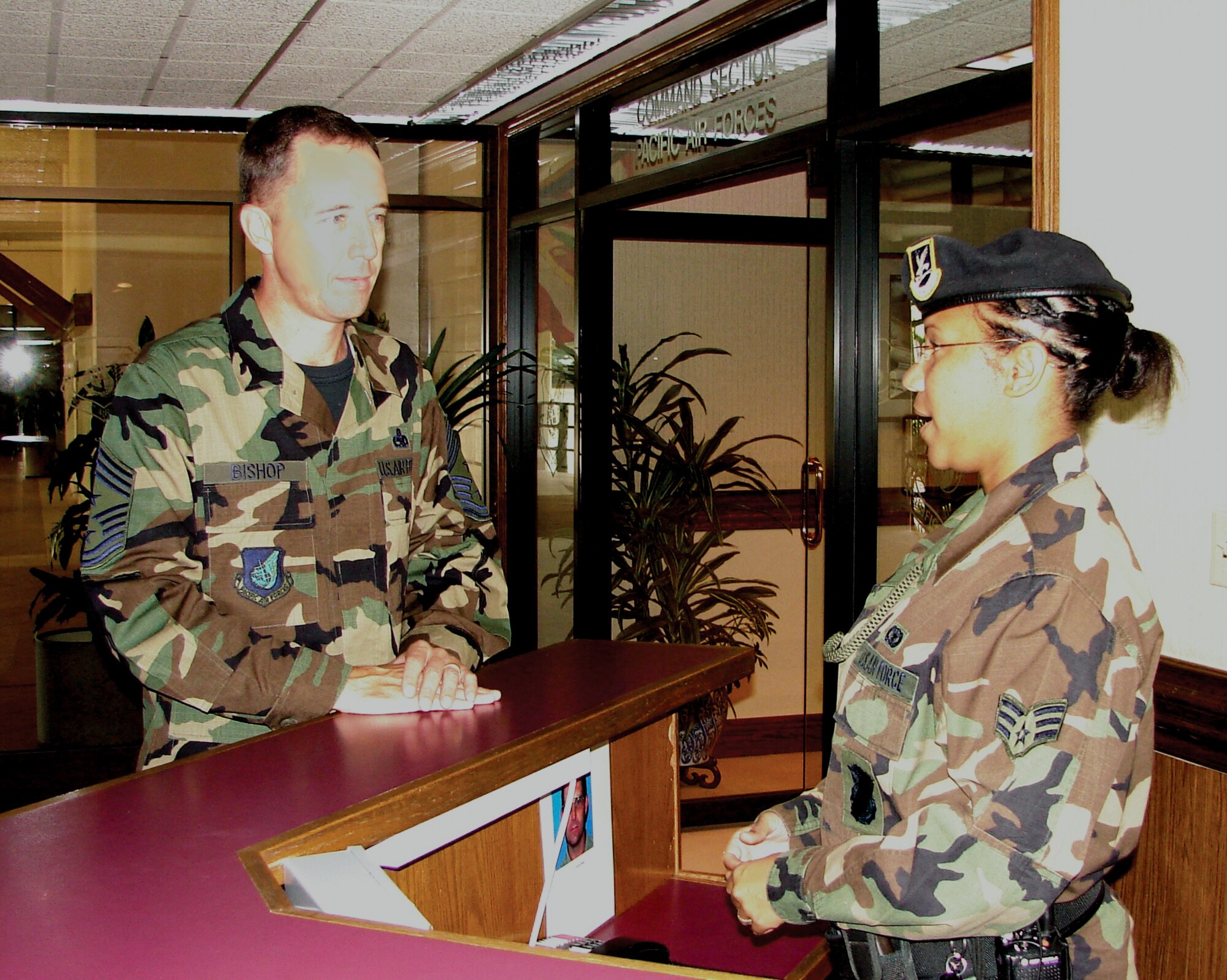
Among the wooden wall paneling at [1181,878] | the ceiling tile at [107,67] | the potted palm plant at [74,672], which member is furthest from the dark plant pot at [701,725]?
the ceiling tile at [107,67]

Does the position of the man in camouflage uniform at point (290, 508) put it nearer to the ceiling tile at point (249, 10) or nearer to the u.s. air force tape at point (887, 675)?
the u.s. air force tape at point (887, 675)

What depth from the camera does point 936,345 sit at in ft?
4.66

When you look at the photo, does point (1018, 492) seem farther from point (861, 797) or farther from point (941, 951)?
point (941, 951)

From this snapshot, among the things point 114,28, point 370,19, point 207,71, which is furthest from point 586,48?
point 114,28

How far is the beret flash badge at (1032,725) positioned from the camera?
45.2 inches

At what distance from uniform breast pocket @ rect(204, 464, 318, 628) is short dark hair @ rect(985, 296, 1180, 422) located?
109cm

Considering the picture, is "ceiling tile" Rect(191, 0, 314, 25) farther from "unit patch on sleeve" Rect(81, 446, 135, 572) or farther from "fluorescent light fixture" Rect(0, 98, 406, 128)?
"unit patch on sleeve" Rect(81, 446, 135, 572)

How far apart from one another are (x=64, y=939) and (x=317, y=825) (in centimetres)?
29

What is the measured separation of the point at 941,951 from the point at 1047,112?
6.00 ft

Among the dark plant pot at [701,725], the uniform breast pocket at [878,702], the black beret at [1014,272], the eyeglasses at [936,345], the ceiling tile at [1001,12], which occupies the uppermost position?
the ceiling tile at [1001,12]

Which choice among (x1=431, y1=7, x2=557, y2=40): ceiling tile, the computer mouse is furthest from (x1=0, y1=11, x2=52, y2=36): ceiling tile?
the computer mouse

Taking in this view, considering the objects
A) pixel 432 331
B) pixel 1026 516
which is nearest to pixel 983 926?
pixel 1026 516

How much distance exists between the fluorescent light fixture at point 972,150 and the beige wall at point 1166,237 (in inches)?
10.8

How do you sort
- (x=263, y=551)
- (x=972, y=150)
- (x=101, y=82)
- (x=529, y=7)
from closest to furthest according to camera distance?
(x=263, y=551), (x=972, y=150), (x=529, y=7), (x=101, y=82)
